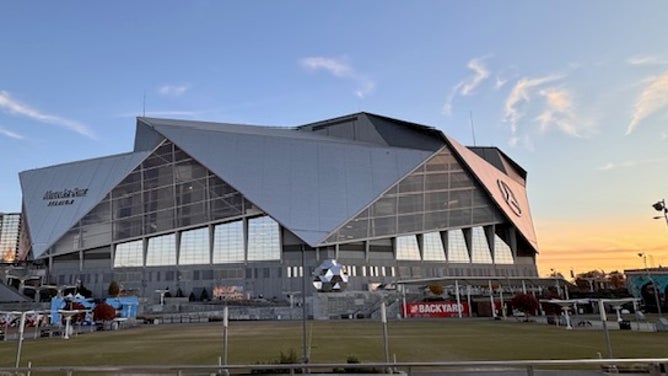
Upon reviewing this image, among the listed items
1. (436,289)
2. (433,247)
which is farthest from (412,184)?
(436,289)

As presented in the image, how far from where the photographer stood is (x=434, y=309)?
64000 mm

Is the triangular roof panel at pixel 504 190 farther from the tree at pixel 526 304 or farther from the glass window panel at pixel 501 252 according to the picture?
the tree at pixel 526 304

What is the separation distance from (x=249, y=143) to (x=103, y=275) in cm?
4093

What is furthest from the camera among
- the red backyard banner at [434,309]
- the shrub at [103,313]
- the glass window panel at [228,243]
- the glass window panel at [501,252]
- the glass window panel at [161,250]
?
the glass window panel at [501,252]

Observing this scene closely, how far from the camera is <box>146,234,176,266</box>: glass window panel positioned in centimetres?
8950

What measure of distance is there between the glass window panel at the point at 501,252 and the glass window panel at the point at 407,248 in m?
22.3

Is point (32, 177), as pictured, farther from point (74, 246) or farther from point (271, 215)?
point (271, 215)

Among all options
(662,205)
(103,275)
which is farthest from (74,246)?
(662,205)

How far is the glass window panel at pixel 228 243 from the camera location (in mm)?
86375

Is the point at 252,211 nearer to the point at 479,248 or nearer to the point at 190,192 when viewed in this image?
the point at 190,192

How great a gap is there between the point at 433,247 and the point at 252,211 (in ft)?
129

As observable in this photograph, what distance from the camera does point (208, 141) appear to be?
278 ft

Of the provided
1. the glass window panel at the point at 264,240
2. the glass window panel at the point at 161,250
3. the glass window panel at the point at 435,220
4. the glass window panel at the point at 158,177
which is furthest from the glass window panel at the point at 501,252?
the glass window panel at the point at 158,177

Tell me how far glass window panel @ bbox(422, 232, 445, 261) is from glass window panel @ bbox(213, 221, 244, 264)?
3822 cm
